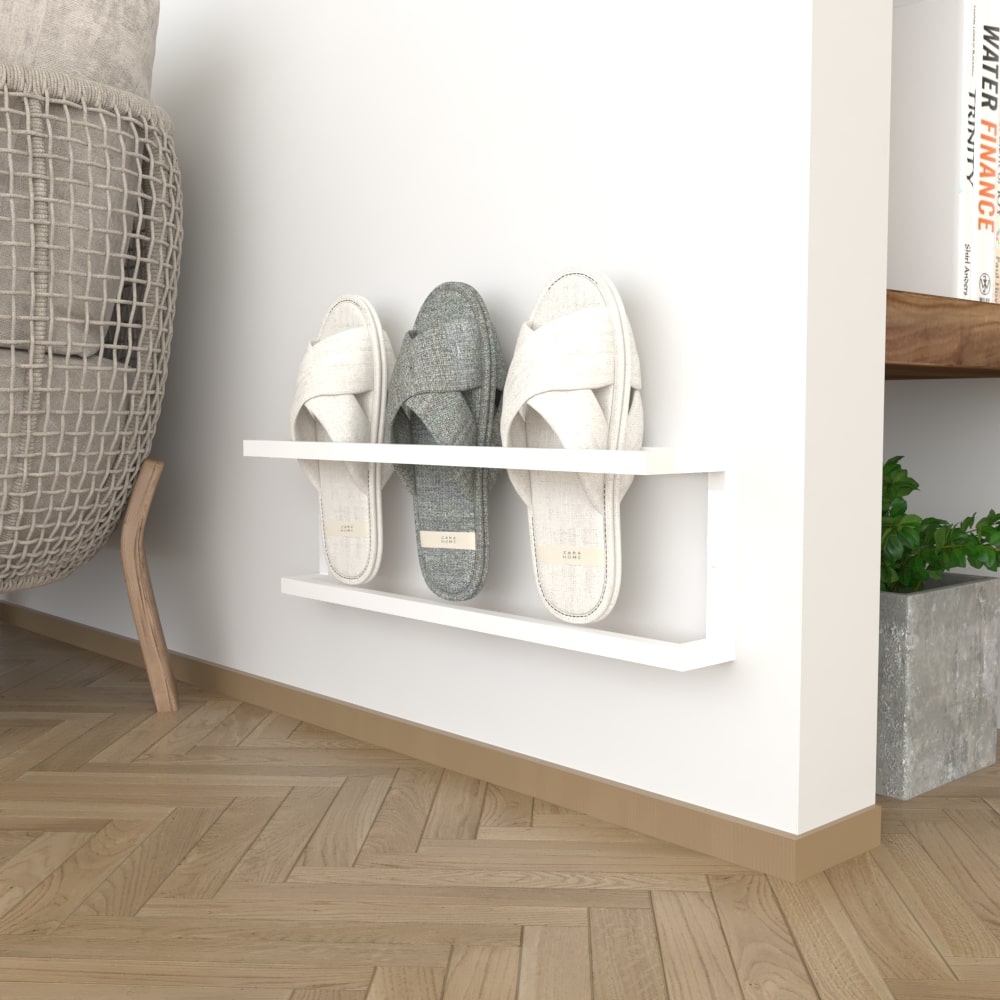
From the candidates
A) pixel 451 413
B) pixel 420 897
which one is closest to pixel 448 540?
pixel 451 413

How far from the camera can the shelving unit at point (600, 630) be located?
963mm

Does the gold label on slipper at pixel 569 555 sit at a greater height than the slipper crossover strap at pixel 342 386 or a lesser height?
lesser

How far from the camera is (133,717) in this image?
4.98ft

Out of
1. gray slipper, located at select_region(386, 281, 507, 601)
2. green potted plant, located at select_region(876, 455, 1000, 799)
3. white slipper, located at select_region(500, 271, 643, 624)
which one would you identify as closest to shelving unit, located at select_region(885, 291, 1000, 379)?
green potted plant, located at select_region(876, 455, 1000, 799)

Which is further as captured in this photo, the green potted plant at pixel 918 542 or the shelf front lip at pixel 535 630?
the green potted plant at pixel 918 542

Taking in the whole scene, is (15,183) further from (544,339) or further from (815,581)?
(815,581)

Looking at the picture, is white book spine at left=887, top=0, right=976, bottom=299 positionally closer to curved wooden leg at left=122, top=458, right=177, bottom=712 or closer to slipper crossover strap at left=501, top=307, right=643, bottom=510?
slipper crossover strap at left=501, top=307, right=643, bottom=510

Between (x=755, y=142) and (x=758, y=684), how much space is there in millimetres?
483

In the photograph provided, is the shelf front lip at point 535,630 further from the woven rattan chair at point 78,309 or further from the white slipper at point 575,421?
the woven rattan chair at point 78,309

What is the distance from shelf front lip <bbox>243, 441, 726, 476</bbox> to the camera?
3.12 ft

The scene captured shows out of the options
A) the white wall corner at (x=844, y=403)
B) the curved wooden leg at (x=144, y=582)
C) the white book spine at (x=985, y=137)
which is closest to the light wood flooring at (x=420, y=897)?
the white wall corner at (x=844, y=403)

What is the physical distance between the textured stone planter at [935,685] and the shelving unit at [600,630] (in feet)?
0.92

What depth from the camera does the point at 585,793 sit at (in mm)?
1143

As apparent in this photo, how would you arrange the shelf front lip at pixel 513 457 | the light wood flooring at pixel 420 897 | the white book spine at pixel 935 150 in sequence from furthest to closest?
the white book spine at pixel 935 150 < the shelf front lip at pixel 513 457 < the light wood flooring at pixel 420 897
